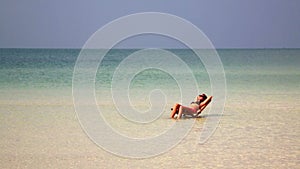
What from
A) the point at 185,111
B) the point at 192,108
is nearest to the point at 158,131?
the point at 185,111

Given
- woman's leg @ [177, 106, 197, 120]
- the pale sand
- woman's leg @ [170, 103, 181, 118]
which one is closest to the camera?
the pale sand

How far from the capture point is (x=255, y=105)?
9.81 m

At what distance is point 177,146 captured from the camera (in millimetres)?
6441

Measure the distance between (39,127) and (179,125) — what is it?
1599 millimetres

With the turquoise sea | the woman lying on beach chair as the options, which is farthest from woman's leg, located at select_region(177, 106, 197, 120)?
the turquoise sea

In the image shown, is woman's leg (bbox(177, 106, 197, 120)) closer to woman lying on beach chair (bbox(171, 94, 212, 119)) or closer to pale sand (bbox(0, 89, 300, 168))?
woman lying on beach chair (bbox(171, 94, 212, 119))

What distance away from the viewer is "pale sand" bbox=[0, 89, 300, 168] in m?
5.68

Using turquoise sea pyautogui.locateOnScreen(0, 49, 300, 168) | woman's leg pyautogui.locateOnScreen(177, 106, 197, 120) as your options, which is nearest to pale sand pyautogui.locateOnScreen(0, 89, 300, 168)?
turquoise sea pyautogui.locateOnScreen(0, 49, 300, 168)

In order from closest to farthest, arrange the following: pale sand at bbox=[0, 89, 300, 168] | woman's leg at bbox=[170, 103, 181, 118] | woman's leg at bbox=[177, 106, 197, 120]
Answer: pale sand at bbox=[0, 89, 300, 168], woman's leg at bbox=[177, 106, 197, 120], woman's leg at bbox=[170, 103, 181, 118]

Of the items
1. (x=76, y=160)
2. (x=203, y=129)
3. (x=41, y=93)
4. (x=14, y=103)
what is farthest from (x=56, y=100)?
(x=76, y=160)

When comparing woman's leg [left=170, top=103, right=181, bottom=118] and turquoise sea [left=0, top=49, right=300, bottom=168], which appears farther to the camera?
woman's leg [left=170, top=103, right=181, bottom=118]

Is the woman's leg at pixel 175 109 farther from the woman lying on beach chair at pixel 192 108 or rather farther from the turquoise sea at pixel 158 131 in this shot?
the turquoise sea at pixel 158 131

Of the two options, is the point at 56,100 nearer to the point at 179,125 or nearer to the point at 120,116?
the point at 120,116

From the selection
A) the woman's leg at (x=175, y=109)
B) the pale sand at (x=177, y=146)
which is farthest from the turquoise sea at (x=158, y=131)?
the woman's leg at (x=175, y=109)
